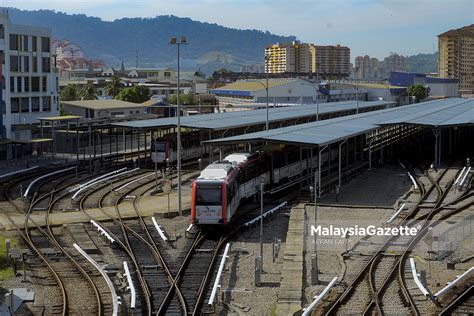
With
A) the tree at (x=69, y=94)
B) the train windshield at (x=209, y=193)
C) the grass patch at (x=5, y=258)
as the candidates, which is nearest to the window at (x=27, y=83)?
the grass patch at (x=5, y=258)

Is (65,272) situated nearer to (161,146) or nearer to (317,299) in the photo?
(317,299)

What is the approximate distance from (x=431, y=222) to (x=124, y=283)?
9983 millimetres

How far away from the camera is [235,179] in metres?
24.2

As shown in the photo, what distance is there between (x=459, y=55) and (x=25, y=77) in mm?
157496

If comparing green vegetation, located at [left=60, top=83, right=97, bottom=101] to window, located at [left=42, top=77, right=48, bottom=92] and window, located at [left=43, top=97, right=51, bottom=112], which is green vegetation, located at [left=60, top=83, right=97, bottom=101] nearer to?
window, located at [left=43, top=97, right=51, bottom=112]

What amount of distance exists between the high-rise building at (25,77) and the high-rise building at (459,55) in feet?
502

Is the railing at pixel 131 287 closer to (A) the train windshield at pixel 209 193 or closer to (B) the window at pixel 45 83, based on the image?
(A) the train windshield at pixel 209 193

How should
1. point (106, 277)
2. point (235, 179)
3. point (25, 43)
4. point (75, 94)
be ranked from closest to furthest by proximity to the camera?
point (106, 277), point (235, 179), point (25, 43), point (75, 94)

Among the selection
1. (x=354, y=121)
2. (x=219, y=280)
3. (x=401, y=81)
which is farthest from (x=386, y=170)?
(x=401, y=81)

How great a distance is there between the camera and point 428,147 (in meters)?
54.7

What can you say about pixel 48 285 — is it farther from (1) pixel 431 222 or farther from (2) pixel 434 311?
(1) pixel 431 222

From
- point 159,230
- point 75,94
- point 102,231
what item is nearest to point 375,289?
point 159,230

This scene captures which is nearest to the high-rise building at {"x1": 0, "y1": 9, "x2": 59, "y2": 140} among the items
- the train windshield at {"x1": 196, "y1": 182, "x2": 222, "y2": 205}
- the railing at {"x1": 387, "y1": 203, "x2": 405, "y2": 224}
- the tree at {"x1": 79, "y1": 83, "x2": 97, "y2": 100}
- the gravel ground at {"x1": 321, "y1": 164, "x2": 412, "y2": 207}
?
the gravel ground at {"x1": 321, "y1": 164, "x2": 412, "y2": 207}

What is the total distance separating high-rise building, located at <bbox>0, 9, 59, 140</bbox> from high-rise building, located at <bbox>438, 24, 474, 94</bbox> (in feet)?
502
